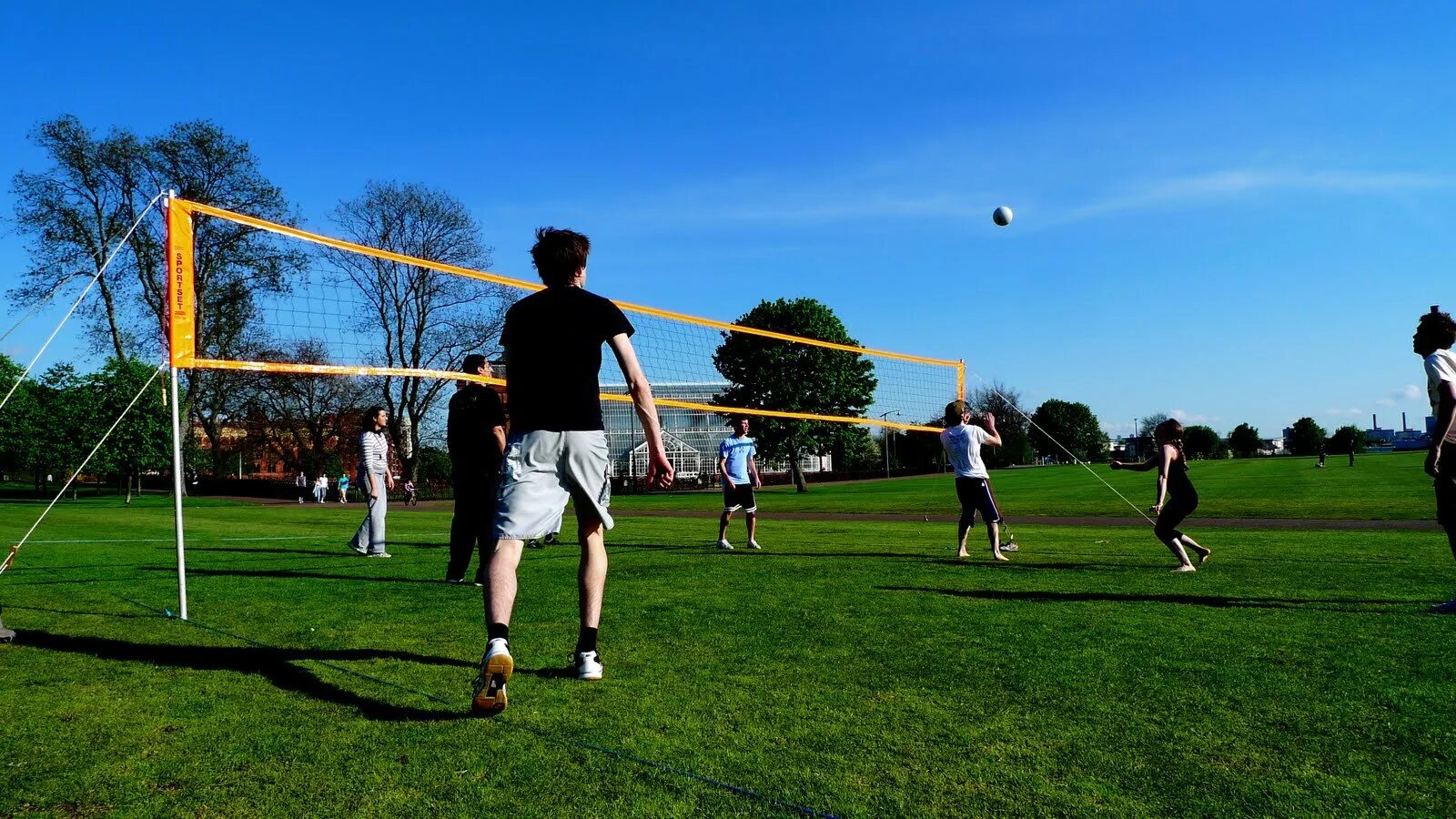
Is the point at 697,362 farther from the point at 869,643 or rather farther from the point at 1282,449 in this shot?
the point at 1282,449

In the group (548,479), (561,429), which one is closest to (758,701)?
(548,479)

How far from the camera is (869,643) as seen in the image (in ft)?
17.0

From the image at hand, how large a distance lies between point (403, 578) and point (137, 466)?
48944mm

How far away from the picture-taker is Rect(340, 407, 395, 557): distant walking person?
1134 centimetres

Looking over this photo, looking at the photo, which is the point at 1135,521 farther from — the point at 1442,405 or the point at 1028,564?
the point at 1442,405

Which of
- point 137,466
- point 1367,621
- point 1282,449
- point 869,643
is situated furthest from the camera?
point 1282,449

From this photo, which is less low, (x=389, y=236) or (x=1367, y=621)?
(x=389, y=236)

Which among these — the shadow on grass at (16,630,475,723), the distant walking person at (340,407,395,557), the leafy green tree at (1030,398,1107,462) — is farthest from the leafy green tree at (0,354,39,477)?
the leafy green tree at (1030,398,1107,462)

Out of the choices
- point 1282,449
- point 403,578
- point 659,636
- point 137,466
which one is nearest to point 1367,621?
point 659,636

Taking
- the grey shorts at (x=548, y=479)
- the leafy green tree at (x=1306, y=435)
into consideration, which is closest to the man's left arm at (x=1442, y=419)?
the grey shorts at (x=548, y=479)

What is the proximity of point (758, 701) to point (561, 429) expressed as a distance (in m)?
1.56

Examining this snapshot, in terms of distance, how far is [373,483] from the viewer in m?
11.4

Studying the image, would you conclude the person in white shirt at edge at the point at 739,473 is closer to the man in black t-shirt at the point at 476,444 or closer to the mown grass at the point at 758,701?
the mown grass at the point at 758,701

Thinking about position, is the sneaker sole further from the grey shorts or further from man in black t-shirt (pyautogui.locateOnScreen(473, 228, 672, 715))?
the grey shorts
